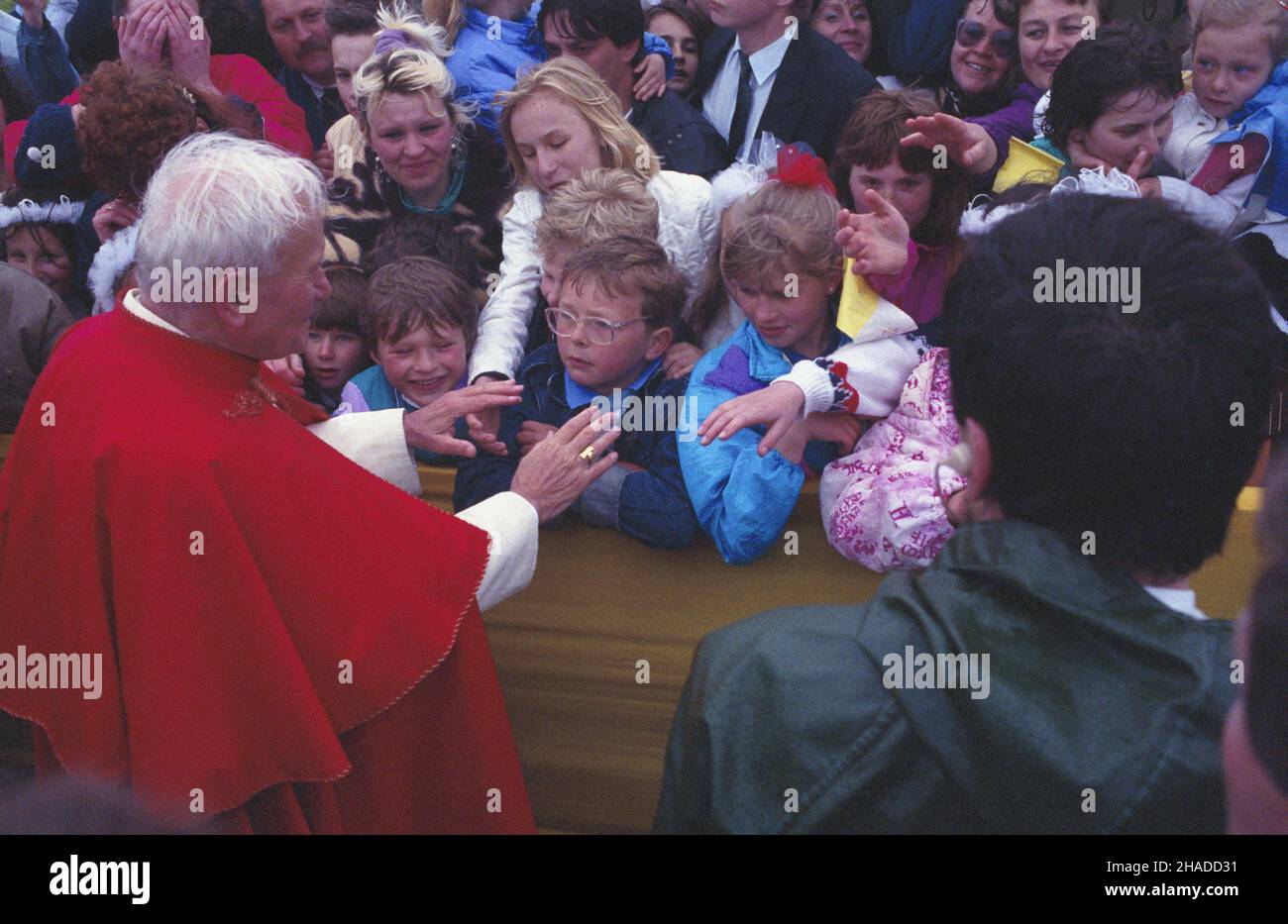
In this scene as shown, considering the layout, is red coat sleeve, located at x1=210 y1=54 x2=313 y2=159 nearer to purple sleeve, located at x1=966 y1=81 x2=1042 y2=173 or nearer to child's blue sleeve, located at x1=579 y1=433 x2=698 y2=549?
child's blue sleeve, located at x1=579 y1=433 x2=698 y2=549

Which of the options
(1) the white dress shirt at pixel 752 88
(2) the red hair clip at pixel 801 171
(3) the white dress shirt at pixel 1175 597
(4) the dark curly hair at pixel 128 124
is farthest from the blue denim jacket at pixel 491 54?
(3) the white dress shirt at pixel 1175 597

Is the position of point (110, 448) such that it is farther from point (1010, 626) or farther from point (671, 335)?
point (1010, 626)

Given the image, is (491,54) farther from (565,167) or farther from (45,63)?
(45,63)

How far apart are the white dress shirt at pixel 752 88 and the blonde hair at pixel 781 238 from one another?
3.48 ft

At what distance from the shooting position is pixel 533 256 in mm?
4035

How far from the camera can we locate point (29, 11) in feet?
18.9

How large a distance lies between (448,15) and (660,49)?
0.81 meters

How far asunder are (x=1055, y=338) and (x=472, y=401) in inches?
82.3

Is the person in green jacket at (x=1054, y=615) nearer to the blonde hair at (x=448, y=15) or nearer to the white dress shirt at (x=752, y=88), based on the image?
the white dress shirt at (x=752, y=88)

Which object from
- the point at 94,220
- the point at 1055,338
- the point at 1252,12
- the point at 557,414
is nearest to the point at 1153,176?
the point at 1252,12

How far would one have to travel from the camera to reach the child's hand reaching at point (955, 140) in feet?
11.8

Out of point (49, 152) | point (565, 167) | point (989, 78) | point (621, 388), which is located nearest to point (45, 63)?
point (49, 152)

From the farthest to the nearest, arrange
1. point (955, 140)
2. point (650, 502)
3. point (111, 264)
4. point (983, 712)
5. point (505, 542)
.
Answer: point (111, 264) → point (955, 140) → point (650, 502) → point (505, 542) → point (983, 712)

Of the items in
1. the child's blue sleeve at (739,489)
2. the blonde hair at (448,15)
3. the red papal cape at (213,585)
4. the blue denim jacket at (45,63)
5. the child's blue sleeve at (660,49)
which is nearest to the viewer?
the red papal cape at (213,585)
